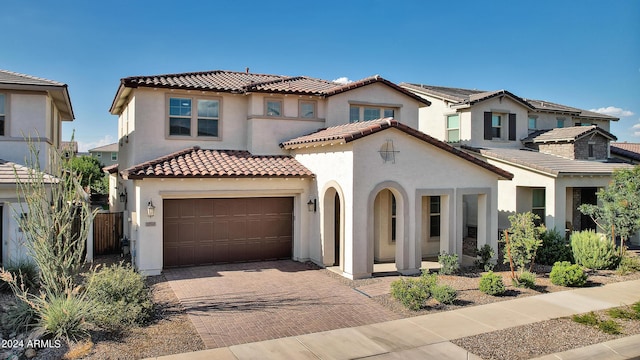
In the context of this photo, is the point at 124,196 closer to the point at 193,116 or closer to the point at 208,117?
the point at 193,116

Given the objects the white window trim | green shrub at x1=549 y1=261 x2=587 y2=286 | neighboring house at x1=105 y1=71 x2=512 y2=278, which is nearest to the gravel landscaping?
green shrub at x1=549 y1=261 x2=587 y2=286

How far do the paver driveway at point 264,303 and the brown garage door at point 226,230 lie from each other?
2.10ft

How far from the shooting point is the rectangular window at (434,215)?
17906 mm

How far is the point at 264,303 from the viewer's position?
1137 centimetres

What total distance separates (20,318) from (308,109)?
12.2 meters

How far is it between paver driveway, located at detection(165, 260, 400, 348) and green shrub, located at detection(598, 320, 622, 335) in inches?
179

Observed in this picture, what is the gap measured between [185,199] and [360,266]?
6366 mm

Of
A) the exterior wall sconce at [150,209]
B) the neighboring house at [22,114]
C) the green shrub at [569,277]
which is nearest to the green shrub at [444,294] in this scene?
the green shrub at [569,277]

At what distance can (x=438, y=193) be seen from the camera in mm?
→ 15117

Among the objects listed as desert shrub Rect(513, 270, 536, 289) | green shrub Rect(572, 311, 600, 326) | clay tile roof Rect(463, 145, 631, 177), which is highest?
clay tile roof Rect(463, 145, 631, 177)

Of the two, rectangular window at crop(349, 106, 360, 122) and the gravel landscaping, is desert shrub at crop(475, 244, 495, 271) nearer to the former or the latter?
the gravel landscaping

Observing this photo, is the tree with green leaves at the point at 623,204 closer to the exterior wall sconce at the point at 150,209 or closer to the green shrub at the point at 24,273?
the exterior wall sconce at the point at 150,209

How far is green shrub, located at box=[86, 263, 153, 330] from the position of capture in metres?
9.02

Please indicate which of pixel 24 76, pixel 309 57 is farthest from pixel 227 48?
pixel 24 76
